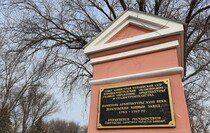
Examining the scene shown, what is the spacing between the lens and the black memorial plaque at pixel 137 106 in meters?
3.28

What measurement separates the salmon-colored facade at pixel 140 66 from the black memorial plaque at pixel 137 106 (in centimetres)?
8

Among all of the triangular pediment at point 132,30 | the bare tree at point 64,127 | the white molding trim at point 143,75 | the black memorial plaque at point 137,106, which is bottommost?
the black memorial plaque at point 137,106

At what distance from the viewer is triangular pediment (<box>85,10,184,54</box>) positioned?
12.3 feet

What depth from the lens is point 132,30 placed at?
4250 millimetres

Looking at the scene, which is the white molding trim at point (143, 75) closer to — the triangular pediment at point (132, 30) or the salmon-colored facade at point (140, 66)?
the salmon-colored facade at point (140, 66)

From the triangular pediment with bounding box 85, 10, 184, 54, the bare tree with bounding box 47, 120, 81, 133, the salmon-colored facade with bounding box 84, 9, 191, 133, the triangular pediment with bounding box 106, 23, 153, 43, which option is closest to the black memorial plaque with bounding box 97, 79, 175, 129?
the salmon-colored facade with bounding box 84, 9, 191, 133

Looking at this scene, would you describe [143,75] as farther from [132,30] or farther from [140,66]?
[132,30]

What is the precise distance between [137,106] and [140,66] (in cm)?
75

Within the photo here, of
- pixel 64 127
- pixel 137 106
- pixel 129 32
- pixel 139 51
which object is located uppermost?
pixel 64 127

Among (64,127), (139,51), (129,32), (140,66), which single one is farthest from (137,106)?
(64,127)

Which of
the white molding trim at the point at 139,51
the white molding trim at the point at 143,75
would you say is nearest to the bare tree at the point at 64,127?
the white molding trim at the point at 139,51

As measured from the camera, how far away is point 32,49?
816cm

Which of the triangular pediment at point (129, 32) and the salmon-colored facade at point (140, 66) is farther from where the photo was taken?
the triangular pediment at point (129, 32)

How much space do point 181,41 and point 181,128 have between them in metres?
1.57
